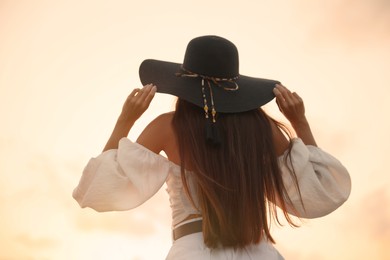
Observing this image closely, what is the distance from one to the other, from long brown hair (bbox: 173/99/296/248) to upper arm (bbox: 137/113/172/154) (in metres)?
0.05

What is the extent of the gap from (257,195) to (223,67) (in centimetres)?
→ 76

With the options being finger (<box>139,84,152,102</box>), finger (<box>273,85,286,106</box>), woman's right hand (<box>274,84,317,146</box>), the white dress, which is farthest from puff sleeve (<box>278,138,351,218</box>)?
finger (<box>139,84,152,102</box>)

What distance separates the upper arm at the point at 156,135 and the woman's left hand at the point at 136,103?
10 cm

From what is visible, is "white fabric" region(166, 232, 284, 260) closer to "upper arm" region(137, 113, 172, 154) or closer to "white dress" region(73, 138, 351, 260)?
"white dress" region(73, 138, 351, 260)

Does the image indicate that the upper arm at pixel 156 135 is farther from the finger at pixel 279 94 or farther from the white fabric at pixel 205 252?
the finger at pixel 279 94

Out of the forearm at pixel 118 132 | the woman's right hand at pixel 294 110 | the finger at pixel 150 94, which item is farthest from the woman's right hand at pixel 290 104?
the forearm at pixel 118 132

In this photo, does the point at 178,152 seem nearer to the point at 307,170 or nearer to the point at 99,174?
the point at 99,174

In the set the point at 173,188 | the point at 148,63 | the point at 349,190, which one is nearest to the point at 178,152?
the point at 173,188

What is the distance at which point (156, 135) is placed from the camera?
9.40ft

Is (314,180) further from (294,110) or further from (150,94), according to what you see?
(150,94)

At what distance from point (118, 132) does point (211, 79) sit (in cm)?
59

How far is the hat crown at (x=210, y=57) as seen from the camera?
310 centimetres

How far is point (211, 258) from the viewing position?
107 inches

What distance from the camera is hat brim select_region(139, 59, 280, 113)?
114 inches
